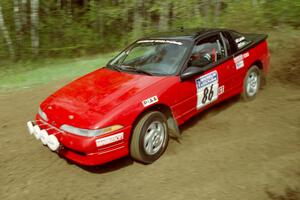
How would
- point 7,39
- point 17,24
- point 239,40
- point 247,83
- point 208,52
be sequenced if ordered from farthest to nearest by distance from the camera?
point 17,24, point 7,39, point 247,83, point 239,40, point 208,52

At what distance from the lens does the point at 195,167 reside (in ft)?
15.5

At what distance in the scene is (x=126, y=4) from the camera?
14.4 m

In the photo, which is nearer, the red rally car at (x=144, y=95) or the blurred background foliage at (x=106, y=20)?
the red rally car at (x=144, y=95)

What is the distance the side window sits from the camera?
570cm

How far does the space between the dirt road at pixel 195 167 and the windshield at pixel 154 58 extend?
1.10 metres

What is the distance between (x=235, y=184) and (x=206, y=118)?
7.00ft

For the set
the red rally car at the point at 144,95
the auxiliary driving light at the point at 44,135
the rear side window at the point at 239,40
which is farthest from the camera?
the rear side window at the point at 239,40

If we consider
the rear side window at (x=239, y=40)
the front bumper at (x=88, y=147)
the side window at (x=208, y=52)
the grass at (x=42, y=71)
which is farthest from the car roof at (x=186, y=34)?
the grass at (x=42, y=71)

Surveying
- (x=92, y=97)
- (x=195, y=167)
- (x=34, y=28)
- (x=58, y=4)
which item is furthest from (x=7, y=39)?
(x=195, y=167)

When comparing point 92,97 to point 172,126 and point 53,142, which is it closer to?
point 53,142

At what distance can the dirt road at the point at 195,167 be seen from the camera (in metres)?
4.23

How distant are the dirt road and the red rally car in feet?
0.88

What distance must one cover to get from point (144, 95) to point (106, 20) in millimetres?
10528

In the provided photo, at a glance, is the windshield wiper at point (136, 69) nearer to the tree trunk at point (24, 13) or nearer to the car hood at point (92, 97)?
the car hood at point (92, 97)
